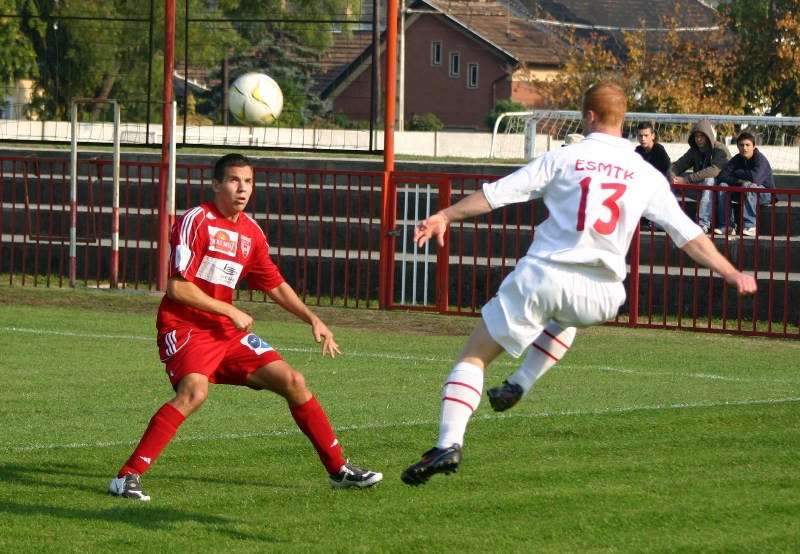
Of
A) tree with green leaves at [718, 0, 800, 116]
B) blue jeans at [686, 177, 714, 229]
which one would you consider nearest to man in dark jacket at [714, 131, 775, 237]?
blue jeans at [686, 177, 714, 229]

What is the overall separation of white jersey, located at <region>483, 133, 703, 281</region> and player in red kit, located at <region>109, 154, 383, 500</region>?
5.08 ft

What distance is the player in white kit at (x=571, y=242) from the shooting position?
607 cm

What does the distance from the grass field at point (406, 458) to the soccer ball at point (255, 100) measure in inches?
260

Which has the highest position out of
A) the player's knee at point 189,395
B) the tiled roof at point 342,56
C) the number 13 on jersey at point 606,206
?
the tiled roof at point 342,56

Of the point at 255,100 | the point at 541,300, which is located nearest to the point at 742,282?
the point at 541,300

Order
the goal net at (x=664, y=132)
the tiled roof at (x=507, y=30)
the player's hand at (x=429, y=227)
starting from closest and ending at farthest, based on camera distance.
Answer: the player's hand at (x=429, y=227) → the goal net at (x=664, y=132) → the tiled roof at (x=507, y=30)

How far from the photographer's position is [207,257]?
272 inches

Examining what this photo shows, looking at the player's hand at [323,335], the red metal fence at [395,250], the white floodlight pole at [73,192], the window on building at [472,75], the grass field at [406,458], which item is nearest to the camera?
the grass field at [406,458]

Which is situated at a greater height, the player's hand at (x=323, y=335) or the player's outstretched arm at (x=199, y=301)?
the player's outstretched arm at (x=199, y=301)

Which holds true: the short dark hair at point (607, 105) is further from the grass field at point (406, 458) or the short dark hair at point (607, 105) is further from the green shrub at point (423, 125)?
the green shrub at point (423, 125)

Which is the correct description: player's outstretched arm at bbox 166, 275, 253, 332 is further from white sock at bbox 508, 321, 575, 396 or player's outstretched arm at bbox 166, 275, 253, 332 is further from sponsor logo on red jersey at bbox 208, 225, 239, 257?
white sock at bbox 508, 321, 575, 396

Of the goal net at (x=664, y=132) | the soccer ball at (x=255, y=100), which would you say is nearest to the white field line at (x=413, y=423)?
the soccer ball at (x=255, y=100)

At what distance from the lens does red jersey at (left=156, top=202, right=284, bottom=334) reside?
22.5 feet

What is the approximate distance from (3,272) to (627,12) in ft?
235
